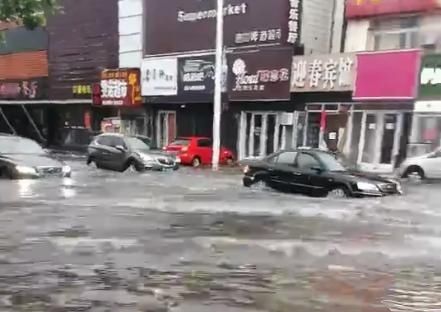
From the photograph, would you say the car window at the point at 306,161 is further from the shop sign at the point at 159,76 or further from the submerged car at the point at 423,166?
the shop sign at the point at 159,76

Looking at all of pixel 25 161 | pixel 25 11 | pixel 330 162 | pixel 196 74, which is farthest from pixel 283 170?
pixel 196 74

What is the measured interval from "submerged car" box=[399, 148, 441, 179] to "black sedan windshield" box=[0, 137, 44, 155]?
1203 cm

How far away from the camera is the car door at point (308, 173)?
648 inches

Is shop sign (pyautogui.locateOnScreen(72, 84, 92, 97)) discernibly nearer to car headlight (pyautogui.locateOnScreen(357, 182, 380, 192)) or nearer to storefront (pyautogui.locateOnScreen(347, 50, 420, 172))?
storefront (pyautogui.locateOnScreen(347, 50, 420, 172))

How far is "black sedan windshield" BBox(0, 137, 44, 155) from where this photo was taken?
19.3m

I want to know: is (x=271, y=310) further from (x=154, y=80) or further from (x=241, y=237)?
(x=154, y=80)

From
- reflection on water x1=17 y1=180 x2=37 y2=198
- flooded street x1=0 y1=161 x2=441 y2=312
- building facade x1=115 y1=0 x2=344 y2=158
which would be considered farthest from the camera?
building facade x1=115 y1=0 x2=344 y2=158

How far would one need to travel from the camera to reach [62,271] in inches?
299

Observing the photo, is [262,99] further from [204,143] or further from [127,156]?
[127,156]

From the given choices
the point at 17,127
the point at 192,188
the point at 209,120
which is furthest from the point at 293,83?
the point at 17,127

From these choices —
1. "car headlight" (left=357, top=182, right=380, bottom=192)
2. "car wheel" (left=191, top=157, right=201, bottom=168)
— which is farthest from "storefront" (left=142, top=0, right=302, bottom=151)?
"car headlight" (left=357, top=182, right=380, bottom=192)

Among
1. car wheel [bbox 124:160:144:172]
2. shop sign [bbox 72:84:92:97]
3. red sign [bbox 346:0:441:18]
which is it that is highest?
red sign [bbox 346:0:441:18]

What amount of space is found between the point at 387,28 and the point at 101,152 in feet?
39.7

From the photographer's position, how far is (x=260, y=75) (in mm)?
30062
